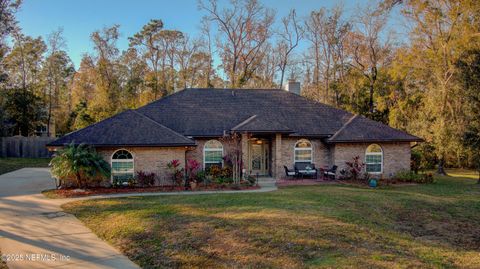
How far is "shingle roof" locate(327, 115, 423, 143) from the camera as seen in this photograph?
18.1m

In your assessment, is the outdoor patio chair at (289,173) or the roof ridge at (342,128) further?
the roof ridge at (342,128)

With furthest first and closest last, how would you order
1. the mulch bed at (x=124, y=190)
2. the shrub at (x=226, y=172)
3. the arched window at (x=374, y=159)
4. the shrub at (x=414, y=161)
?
the shrub at (x=414, y=161)
the arched window at (x=374, y=159)
the shrub at (x=226, y=172)
the mulch bed at (x=124, y=190)

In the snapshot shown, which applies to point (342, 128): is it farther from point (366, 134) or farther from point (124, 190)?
point (124, 190)

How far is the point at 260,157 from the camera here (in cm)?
1978

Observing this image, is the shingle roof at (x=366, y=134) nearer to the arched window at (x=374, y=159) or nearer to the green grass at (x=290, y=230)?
the arched window at (x=374, y=159)

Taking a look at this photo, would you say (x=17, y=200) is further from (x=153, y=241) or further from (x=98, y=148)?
(x=153, y=241)

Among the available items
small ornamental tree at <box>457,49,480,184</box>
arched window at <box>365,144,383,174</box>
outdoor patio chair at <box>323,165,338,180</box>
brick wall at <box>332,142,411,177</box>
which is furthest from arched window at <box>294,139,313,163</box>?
small ornamental tree at <box>457,49,480,184</box>

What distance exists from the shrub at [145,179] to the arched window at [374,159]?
12.1 metres

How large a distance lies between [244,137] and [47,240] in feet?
36.5

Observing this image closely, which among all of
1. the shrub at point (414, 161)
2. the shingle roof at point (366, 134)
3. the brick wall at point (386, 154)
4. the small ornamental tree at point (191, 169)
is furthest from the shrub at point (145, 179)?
the shrub at point (414, 161)

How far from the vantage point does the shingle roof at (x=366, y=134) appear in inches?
714

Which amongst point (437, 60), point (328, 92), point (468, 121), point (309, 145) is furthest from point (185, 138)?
point (328, 92)

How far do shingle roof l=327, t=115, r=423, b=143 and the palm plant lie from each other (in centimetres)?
1193

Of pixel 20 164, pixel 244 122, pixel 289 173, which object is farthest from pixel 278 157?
pixel 20 164
